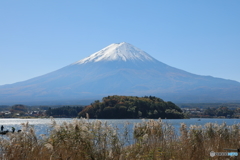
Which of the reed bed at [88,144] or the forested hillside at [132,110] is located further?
the forested hillside at [132,110]

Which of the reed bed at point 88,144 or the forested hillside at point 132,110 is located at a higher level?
the forested hillside at point 132,110

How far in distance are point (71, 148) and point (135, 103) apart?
289ft

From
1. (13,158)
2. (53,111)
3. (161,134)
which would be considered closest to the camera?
(13,158)

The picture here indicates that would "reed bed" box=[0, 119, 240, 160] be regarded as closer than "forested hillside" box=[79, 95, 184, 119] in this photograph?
Yes

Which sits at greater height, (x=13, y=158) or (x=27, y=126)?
(x=27, y=126)

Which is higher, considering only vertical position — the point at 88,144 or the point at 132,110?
the point at 132,110

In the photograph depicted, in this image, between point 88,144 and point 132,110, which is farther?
point 132,110

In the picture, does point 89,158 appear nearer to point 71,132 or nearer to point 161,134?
point 71,132

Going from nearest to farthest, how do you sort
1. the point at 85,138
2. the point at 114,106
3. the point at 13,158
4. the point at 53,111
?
1. the point at 85,138
2. the point at 13,158
3. the point at 114,106
4. the point at 53,111

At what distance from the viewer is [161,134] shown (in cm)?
1488

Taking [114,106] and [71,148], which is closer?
[71,148]

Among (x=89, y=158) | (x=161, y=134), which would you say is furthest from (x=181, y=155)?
(x=89, y=158)

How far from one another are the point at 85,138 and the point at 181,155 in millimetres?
4001

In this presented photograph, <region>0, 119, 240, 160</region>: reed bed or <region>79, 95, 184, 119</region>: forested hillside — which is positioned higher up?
<region>79, 95, 184, 119</region>: forested hillside
